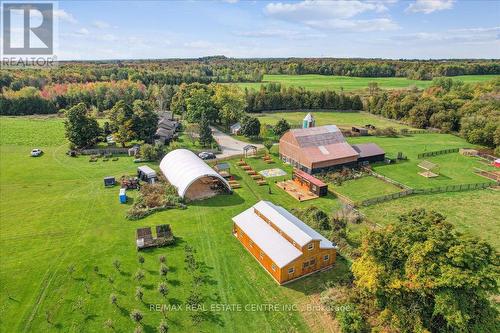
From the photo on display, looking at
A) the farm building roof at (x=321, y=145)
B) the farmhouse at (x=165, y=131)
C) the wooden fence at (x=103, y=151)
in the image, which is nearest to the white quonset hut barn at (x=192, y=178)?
the farm building roof at (x=321, y=145)

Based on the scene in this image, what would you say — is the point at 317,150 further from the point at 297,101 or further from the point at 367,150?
the point at 297,101

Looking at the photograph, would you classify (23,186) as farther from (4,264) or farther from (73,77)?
(73,77)

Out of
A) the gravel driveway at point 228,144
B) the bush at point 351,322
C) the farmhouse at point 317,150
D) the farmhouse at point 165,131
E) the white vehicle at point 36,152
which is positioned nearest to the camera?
the bush at point 351,322

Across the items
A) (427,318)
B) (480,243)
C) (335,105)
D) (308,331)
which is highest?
(335,105)

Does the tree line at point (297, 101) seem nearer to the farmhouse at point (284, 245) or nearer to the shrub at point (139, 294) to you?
the farmhouse at point (284, 245)

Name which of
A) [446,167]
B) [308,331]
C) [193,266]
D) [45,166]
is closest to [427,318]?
[308,331]

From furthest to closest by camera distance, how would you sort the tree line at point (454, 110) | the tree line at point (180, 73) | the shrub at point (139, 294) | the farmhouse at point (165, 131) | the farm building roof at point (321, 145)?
the tree line at point (180, 73)
the tree line at point (454, 110)
the farmhouse at point (165, 131)
the farm building roof at point (321, 145)
the shrub at point (139, 294)

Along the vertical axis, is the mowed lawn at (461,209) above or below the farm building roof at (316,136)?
below
